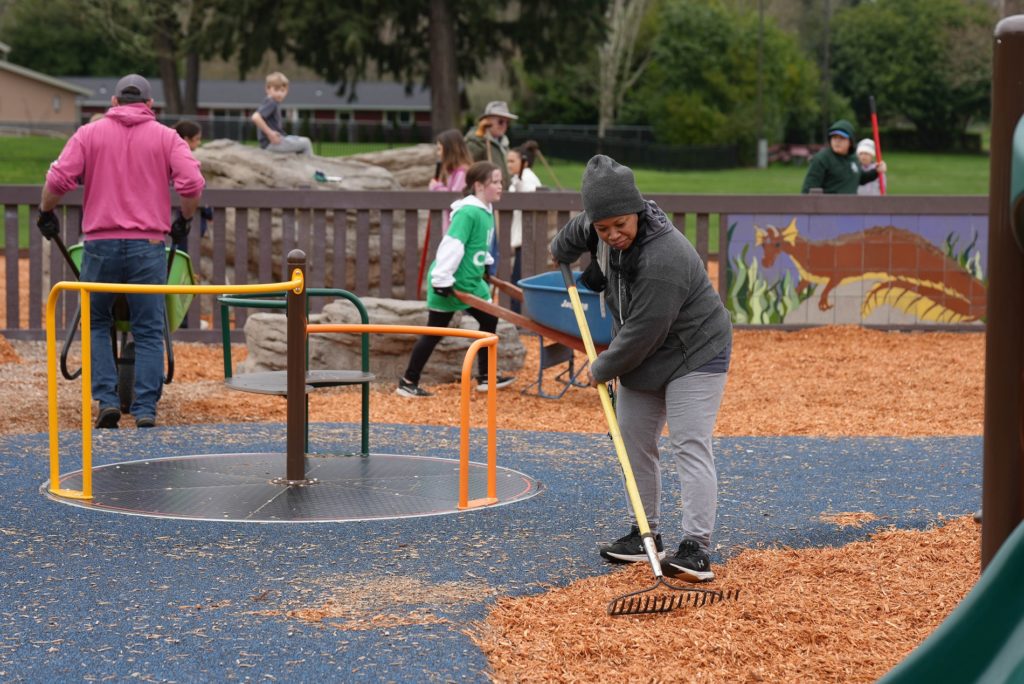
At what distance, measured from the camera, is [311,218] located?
39.7ft

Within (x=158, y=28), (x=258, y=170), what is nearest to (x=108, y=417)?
(x=258, y=170)

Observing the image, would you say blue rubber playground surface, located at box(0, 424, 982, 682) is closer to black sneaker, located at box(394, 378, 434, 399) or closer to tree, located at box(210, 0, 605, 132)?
black sneaker, located at box(394, 378, 434, 399)

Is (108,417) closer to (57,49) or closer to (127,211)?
(127,211)

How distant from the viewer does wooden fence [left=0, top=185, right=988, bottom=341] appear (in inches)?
459

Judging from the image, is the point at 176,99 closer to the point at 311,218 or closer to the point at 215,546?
the point at 311,218

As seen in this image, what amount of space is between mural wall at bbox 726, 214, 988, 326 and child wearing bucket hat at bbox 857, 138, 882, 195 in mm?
1974

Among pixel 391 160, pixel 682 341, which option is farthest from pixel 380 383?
pixel 391 160

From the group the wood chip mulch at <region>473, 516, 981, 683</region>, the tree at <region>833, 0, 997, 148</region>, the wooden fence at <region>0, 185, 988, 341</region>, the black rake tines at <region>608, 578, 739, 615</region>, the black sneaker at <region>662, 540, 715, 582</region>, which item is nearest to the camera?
the wood chip mulch at <region>473, 516, 981, 683</region>

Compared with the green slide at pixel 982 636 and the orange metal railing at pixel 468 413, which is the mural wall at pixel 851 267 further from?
the green slide at pixel 982 636

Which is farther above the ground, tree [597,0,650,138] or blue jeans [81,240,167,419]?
tree [597,0,650,138]

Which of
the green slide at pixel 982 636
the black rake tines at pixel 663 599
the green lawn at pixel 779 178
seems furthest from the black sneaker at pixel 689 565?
the green lawn at pixel 779 178

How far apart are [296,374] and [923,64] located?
210ft

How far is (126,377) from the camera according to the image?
26.9 ft

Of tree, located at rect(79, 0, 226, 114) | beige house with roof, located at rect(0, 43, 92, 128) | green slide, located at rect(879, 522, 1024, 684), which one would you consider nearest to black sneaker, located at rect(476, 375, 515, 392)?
green slide, located at rect(879, 522, 1024, 684)
